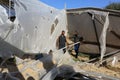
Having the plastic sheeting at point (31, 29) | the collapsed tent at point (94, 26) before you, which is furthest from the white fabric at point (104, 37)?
the plastic sheeting at point (31, 29)

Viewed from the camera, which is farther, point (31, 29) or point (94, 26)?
point (94, 26)

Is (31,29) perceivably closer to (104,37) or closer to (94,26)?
(104,37)

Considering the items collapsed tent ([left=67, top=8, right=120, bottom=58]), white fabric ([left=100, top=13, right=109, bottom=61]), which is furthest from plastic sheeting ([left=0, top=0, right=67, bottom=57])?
collapsed tent ([left=67, top=8, right=120, bottom=58])

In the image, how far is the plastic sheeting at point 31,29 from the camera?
29.7 ft

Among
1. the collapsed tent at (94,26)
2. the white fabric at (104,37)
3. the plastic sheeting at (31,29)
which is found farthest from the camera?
the collapsed tent at (94,26)

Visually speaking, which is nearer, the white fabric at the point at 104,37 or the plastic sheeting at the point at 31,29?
the plastic sheeting at the point at 31,29

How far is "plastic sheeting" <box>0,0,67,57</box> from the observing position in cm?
905

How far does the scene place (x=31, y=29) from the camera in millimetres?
9672

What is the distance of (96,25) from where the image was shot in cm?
1399

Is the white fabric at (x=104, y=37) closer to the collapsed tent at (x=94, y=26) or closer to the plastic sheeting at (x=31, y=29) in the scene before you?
the collapsed tent at (x=94, y=26)

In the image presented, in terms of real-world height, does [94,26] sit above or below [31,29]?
below

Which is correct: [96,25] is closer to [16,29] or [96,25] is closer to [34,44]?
[34,44]

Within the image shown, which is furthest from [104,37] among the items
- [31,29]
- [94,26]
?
[31,29]

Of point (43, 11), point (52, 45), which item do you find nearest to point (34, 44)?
point (43, 11)
